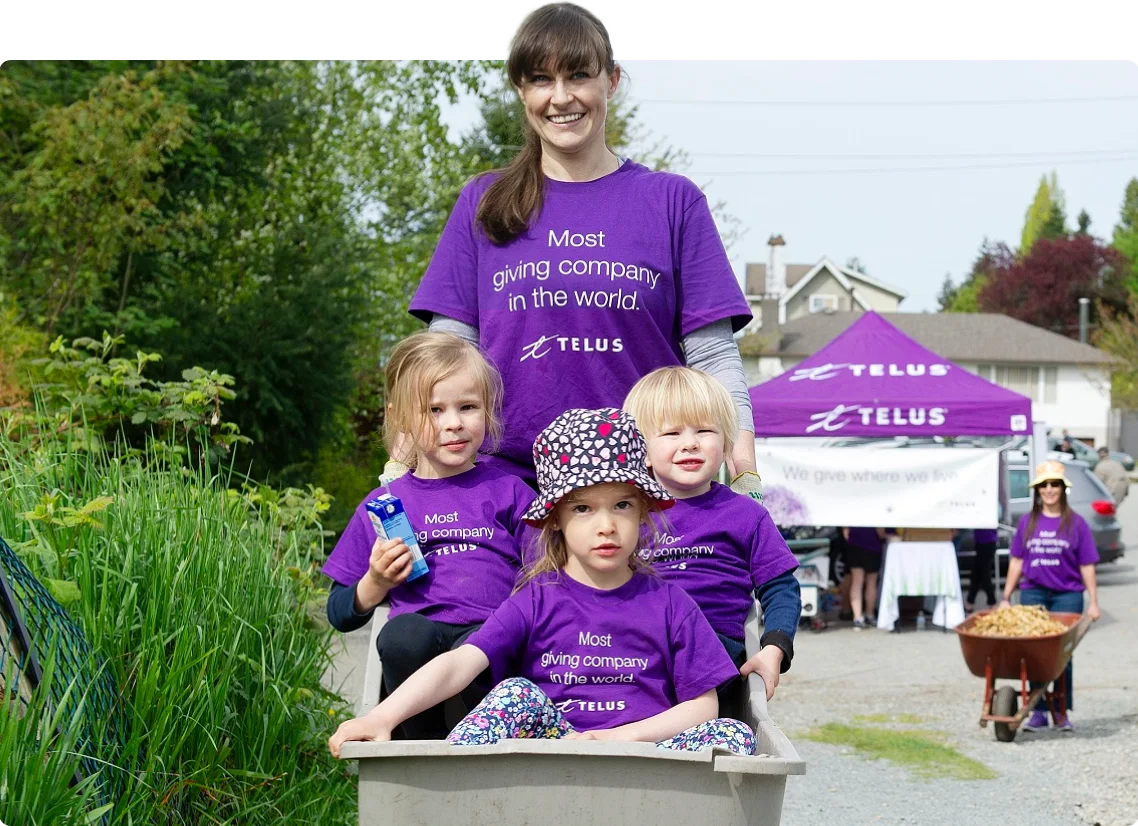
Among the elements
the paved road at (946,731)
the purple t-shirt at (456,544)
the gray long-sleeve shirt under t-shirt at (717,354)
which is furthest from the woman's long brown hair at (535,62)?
the paved road at (946,731)

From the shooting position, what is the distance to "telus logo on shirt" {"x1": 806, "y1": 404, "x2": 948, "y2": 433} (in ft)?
50.0

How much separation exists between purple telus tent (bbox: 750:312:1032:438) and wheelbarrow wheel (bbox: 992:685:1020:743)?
5.77 m

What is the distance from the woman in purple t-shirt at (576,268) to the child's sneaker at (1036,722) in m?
6.96

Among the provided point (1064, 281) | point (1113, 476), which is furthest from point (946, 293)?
point (1113, 476)

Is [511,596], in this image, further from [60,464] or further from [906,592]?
[906,592]

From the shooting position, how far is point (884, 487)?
15242 millimetres

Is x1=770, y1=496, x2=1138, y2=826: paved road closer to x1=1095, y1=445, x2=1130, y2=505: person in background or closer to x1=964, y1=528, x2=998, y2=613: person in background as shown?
x1=964, y1=528, x2=998, y2=613: person in background

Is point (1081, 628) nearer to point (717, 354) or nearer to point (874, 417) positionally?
point (874, 417)

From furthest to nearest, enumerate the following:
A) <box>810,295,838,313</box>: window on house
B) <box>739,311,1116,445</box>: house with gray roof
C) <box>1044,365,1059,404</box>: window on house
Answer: <box>810,295,838,313</box>: window on house → <box>1044,365,1059,404</box>: window on house → <box>739,311,1116,445</box>: house with gray roof

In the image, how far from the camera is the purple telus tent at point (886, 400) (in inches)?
595

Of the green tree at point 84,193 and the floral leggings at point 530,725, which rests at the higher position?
the green tree at point 84,193

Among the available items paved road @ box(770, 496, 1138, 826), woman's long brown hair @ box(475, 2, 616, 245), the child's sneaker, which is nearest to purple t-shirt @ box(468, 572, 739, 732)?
woman's long brown hair @ box(475, 2, 616, 245)

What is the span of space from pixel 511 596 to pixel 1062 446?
29.4m

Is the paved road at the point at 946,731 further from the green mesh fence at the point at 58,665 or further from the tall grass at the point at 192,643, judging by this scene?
the green mesh fence at the point at 58,665
